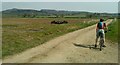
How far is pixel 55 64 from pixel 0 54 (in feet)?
10.6

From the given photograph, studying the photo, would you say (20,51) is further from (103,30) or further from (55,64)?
(103,30)

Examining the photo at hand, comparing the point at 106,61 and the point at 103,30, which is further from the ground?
the point at 103,30

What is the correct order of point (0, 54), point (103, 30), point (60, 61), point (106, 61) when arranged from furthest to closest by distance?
point (103, 30)
point (0, 54)
point (106, 61)
point (60, 61)

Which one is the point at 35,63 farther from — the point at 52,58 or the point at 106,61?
the point at 106,61

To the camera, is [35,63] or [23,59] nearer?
[35,63]

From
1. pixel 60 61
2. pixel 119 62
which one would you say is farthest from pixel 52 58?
pixel 119 62

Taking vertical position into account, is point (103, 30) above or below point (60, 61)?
above

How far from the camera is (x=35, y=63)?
999cm

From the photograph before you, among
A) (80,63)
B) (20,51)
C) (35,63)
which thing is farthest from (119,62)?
(20,51)

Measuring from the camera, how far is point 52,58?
11.1 m

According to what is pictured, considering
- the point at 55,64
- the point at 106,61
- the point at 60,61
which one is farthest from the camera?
the point at 106,61

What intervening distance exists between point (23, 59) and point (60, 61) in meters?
1.45

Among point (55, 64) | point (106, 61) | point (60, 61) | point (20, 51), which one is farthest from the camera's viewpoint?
point (20, 51)

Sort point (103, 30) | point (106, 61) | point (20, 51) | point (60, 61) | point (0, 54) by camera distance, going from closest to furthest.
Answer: point (60, 61) < point (106, 61) < point (0, 54) < point (20, 51) < point (103, 30)
